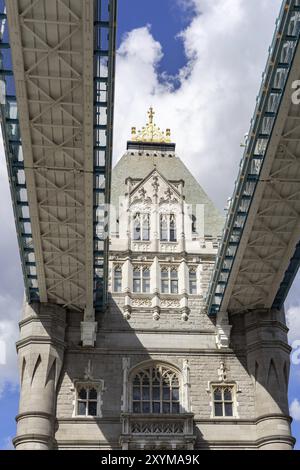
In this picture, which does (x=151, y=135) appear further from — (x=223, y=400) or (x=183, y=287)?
(x=223, y=400)

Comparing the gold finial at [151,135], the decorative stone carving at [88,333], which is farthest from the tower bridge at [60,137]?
the gold finial at [151,135]

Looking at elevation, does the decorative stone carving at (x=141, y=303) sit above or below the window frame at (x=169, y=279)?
below

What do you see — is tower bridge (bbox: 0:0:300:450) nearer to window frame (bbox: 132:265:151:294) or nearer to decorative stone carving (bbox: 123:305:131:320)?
window frame (bbox: 132:265:151:294)

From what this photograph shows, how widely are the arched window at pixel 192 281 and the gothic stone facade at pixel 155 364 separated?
58 mm

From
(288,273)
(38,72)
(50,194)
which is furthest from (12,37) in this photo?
(288,273)

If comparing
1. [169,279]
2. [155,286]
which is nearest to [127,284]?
[155,286]

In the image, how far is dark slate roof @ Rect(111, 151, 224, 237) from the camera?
46375 millimetres

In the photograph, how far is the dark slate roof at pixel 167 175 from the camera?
46.4 m

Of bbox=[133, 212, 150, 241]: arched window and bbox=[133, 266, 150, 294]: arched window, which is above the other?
bbox=[133, 212, 150, 241]: arched window

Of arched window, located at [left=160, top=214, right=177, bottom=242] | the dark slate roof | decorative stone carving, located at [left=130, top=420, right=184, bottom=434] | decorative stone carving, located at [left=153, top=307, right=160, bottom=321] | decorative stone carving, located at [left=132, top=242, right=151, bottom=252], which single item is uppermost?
the dark slate roof

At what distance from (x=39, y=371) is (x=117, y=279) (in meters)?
7.54

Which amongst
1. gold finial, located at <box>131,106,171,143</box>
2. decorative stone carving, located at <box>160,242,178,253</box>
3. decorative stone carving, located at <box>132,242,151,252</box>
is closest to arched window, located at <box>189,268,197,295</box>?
decorative stone carving, located at <box>160,242,178,253</box>

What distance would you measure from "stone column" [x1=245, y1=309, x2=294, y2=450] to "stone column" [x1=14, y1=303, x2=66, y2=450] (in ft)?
33.5

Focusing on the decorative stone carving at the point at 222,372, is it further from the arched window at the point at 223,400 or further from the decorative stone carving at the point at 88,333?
the decorative stone carving at the point at 88,333
